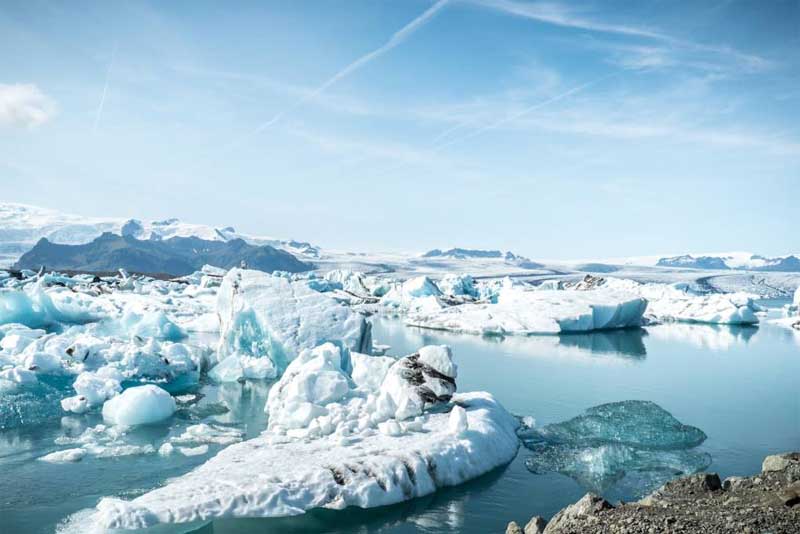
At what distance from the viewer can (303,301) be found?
13.4 m

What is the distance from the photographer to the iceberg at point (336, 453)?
18.1 feet

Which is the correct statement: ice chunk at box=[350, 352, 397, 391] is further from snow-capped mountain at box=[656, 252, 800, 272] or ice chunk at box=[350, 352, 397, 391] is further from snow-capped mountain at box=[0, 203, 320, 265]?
snow-capped mountain at box=[656, 252, 800, 272]

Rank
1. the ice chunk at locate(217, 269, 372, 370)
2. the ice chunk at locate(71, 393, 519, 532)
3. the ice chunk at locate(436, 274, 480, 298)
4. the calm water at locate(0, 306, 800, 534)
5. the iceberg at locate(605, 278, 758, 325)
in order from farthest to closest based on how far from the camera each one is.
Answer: the ice chunk at locate(436, 274, 480, 298)
the iceberg at locate(605, 278, 758, 325)
the ice chunk at locate(217, 269, 372, 370)
the calm water at locate(0, 306, 800, 534)
the ice chunk at locate(71, 393, 519, 532)

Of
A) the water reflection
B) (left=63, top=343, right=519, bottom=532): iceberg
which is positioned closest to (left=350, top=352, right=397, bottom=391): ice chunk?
(left=63, top=343, right=519, bottom=532): iceberg

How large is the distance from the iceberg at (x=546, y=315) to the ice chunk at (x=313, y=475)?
58.7 feet

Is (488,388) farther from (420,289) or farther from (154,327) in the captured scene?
(420,289)

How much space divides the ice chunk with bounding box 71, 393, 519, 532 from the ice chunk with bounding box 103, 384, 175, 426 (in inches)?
97.7

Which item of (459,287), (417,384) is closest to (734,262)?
(459,287)

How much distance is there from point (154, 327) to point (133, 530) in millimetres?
11589

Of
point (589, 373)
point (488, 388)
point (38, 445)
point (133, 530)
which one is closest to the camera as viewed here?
point (133, 530)

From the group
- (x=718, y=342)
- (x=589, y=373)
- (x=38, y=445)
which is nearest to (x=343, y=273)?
(x=718, y=342)

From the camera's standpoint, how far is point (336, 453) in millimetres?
6762

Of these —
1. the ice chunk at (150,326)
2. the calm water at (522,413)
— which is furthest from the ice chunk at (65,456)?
the ice chunk at (150,326)

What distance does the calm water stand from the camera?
5930mm
